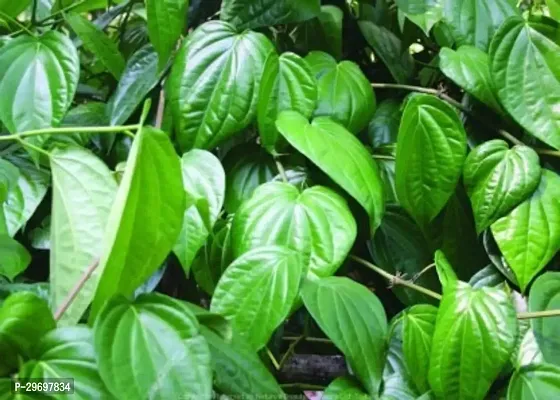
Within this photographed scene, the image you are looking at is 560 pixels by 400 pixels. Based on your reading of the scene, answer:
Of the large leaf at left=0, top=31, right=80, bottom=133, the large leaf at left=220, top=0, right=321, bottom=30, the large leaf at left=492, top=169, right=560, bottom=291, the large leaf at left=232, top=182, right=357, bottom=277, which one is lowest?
the large leaf at left=492, top=169, right=560, bottom=291

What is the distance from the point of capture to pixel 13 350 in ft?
1.39

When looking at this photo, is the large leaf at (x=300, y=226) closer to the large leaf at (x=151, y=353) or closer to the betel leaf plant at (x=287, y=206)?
the betel leaf plant at (x=287, y=206)

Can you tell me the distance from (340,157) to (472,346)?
0.20 m

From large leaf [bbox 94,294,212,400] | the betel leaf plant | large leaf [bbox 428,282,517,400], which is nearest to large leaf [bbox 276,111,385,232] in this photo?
the betel leaf plant

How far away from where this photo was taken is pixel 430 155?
0.65 meters

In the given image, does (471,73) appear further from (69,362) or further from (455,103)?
(69,362)

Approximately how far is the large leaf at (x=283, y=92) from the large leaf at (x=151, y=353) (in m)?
0.29

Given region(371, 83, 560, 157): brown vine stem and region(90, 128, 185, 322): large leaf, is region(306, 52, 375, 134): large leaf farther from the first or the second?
region(90, 128, 185, 322): large leaf

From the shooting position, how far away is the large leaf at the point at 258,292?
0.53 m

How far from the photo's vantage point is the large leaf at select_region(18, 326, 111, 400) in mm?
407

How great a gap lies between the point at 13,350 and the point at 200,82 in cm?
34

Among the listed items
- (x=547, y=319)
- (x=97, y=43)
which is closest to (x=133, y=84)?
(x=97, y=43)

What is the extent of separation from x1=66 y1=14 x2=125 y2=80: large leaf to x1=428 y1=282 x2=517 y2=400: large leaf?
473mm

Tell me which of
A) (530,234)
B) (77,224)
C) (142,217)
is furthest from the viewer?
(530,234)
